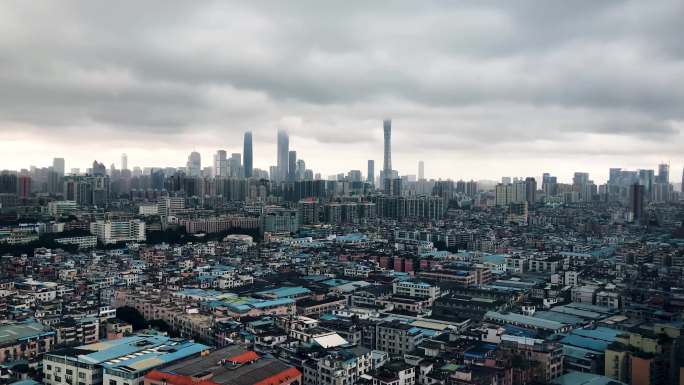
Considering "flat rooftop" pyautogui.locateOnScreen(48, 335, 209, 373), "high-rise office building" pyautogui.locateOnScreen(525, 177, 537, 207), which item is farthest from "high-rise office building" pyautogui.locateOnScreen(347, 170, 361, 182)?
"flat rooftop" pyautogui.locateOnScreen(48, 335, 209, 373)

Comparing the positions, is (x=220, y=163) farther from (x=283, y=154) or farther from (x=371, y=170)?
(x=371, y=170)

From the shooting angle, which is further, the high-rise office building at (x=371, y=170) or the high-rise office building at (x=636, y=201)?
the high-rise office building at (x=371, y=170)

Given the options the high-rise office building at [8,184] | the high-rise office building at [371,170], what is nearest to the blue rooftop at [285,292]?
the high-rise office building at [8,184]

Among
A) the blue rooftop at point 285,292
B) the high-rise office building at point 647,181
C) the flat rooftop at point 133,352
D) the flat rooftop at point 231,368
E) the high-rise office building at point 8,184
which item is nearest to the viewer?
the flat rooftop at point 231,368

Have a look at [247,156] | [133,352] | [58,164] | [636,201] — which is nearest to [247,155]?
[247,156]

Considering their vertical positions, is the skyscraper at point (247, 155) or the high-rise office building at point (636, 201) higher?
the skyscraper at point (247, 155)

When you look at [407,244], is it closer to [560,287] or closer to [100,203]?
[560,287]

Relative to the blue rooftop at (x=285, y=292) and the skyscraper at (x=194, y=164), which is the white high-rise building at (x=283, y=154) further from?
the blue rooftop at (x=285, y=292)

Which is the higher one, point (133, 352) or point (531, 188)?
point (531, 188)

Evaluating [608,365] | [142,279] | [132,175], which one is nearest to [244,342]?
[608,365]

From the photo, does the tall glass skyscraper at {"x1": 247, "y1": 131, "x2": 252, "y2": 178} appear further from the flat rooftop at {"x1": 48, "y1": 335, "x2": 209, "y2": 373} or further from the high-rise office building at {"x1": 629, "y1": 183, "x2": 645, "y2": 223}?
the flat rooftop at {"x1": 48, "y1": 335, "x2": 209, "y2": 373}

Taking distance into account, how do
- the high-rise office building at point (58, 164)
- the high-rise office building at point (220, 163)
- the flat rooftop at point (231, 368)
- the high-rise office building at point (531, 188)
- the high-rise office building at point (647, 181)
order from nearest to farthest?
the flat rooftop at point (231, 368) → the high-rise office building at point (647, 181) → the high-rise office building at point (531, 188) → the high-rise office building at point (58, 164) → the high-rise office building at point (220, 163)

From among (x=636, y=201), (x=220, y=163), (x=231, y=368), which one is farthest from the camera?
(x=220, y=163)
